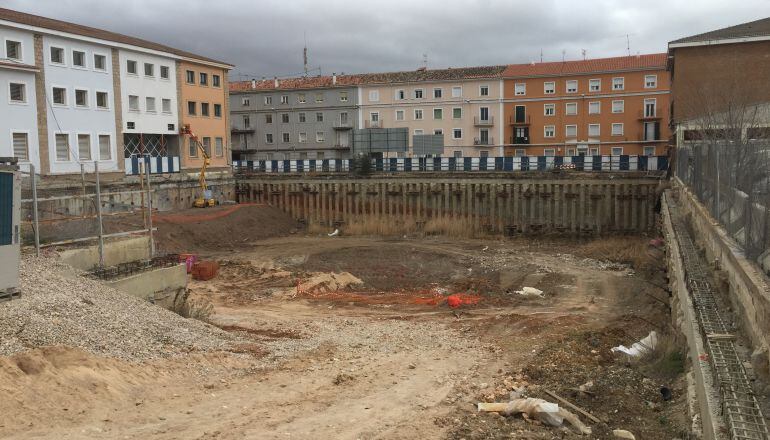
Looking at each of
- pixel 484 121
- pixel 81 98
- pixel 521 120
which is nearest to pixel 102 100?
pixel 81 98

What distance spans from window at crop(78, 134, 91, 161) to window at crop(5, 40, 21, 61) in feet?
17.5

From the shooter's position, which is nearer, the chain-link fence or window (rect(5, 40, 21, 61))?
the chain-link fence

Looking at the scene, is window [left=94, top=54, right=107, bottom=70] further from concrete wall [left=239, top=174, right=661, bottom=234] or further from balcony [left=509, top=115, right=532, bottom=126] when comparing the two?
balcony [left=509, top=115, right=532, bottom=126]

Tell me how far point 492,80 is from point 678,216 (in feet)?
158

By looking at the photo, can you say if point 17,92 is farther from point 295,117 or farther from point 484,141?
point 484,141

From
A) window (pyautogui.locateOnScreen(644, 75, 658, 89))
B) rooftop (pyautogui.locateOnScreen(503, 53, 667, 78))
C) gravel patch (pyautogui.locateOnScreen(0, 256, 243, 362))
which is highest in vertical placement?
rooftop (pyautogui.locateOnScreen(503, 53, 667, 78))

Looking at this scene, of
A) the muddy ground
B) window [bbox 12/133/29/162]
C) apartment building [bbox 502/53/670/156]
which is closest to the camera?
the muddy ground

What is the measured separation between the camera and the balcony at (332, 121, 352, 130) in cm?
7156

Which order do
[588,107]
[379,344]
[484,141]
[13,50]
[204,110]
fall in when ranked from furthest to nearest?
[484,141] < [588,107] < [204,110] < [13,50] < [379,344]

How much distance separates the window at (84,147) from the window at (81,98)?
5.82 feet

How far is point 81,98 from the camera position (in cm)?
3931

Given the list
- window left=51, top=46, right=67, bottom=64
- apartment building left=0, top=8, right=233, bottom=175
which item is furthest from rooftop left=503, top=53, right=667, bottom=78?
window left=51, top=46, right=67, bottom=64

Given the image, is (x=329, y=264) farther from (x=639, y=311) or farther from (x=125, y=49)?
(x=125, y=49)

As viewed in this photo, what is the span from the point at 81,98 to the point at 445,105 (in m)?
37.7
